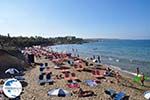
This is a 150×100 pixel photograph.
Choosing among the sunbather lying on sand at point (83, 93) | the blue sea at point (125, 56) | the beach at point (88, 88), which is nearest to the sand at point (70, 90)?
the beach at point (88, 88)

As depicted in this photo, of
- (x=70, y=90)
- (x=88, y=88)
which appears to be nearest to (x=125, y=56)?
(x=88, y=88)

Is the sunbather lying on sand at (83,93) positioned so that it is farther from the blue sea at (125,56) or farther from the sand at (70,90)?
the blue sea at (125,56)

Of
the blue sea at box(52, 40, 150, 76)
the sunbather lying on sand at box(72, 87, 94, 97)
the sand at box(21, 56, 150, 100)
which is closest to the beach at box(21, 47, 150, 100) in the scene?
the sand at box(21, 56, 150, 100)

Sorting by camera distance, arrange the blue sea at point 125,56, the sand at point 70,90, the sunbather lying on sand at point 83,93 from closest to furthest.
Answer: the sand at point 70,90 < the sunbather lying on sand at point 83,93 < the blue sea at point 125,56

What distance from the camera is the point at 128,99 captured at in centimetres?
2000

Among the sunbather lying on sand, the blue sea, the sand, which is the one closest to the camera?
the sand

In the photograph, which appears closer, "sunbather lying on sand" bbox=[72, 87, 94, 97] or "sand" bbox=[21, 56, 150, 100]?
"sand" bbox=[21, 56, 150, 100]

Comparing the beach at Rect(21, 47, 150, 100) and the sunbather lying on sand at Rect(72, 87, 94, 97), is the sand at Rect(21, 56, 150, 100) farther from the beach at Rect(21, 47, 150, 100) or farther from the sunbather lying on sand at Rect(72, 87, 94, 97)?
the sunbather lying on sand at Rect(72, 87, 94, 97)

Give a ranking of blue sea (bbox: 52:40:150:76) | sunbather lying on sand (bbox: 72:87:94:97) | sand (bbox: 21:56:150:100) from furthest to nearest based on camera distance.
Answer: blue sea (bbox: 52:40:150:76)
sunbather lying on sand (bbox: 72:87:94:97)
sand (bbox: 21:56:150:100)

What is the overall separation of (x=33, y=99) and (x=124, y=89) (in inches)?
356

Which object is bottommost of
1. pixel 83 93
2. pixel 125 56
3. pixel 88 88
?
pixel 125 56

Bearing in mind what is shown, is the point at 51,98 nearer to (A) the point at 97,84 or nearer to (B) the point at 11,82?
(B) the point at 11,82

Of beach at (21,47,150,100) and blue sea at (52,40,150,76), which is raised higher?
beach at (21,47,150,100)

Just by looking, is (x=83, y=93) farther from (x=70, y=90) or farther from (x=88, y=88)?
(x=88, y=88)
